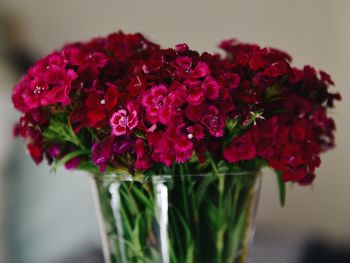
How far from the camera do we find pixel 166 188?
0.73 metres

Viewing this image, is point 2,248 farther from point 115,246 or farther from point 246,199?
point 246,199

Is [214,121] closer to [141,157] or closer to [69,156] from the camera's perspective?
[141,157]

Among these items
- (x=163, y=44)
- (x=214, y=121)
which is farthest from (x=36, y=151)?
(x=163, y=44)

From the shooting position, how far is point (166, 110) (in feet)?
2.07

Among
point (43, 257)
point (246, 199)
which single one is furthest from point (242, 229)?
point (43, 257)

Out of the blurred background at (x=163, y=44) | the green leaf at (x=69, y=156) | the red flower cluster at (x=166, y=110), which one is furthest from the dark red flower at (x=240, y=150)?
the blurred background at (x=163, y=44)

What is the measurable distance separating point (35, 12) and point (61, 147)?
820 mm

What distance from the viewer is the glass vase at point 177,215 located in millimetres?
730

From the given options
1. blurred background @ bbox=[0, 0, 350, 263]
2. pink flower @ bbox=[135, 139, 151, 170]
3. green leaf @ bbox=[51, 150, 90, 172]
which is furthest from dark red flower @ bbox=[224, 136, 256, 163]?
blurred background @ bbox=[0, 0, 350, 263]

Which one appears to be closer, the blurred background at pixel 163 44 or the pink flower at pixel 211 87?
the pink flower at pixel 211 87

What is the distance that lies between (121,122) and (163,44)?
2.36ft

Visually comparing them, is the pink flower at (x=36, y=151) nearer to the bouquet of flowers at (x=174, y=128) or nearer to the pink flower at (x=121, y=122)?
the bouquet of flowers at (x=174, y=128)

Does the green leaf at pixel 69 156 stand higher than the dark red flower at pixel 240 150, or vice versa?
the green leaf at pixel 69 156

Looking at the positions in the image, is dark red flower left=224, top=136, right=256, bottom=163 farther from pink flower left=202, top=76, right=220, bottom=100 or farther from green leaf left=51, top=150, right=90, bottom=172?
green leaf left=51, top=150, right=90, bottom=172
